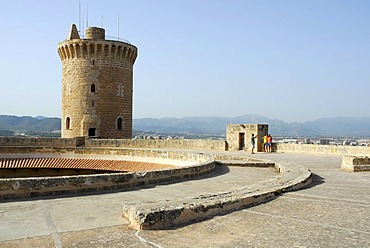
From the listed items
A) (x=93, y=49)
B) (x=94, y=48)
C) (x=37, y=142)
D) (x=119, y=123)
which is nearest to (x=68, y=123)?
(x=119, y=123)

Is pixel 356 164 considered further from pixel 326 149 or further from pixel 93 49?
pixel 93 49

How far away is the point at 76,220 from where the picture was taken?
5.37m

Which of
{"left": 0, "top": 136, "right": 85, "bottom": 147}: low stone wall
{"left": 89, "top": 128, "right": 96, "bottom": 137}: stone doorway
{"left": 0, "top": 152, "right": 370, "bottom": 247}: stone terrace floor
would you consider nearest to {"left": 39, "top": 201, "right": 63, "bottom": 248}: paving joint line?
{"left": 0, "top": 152, "right": 370, "bottom": 247}: stone terrace floor

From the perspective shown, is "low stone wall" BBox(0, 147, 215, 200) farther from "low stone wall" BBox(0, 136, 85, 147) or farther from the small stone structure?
"low stone wall" BBox(0, 136, 85, 147)

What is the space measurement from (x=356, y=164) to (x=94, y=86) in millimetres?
21803

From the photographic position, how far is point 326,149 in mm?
19859

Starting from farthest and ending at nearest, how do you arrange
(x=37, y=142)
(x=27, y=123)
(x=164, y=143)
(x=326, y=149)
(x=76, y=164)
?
1. (x=27, y=123)
2. (x=164, y=143)
3. (x=37, y=142)
4. (x=76, y=164)
5. (x=326, y=149)

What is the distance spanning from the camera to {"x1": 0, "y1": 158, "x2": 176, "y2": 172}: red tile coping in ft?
63.7

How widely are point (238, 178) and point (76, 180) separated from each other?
4551 mm

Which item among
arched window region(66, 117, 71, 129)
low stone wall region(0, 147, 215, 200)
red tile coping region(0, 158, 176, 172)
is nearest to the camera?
low stone wall region(0, 147, 215, 200)

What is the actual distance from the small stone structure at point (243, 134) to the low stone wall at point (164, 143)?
608mm

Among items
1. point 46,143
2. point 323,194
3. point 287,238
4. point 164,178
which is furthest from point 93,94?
point 287,238

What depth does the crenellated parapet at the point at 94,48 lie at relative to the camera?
2914 cm

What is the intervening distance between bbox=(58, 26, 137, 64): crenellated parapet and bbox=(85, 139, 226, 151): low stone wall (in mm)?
7523
